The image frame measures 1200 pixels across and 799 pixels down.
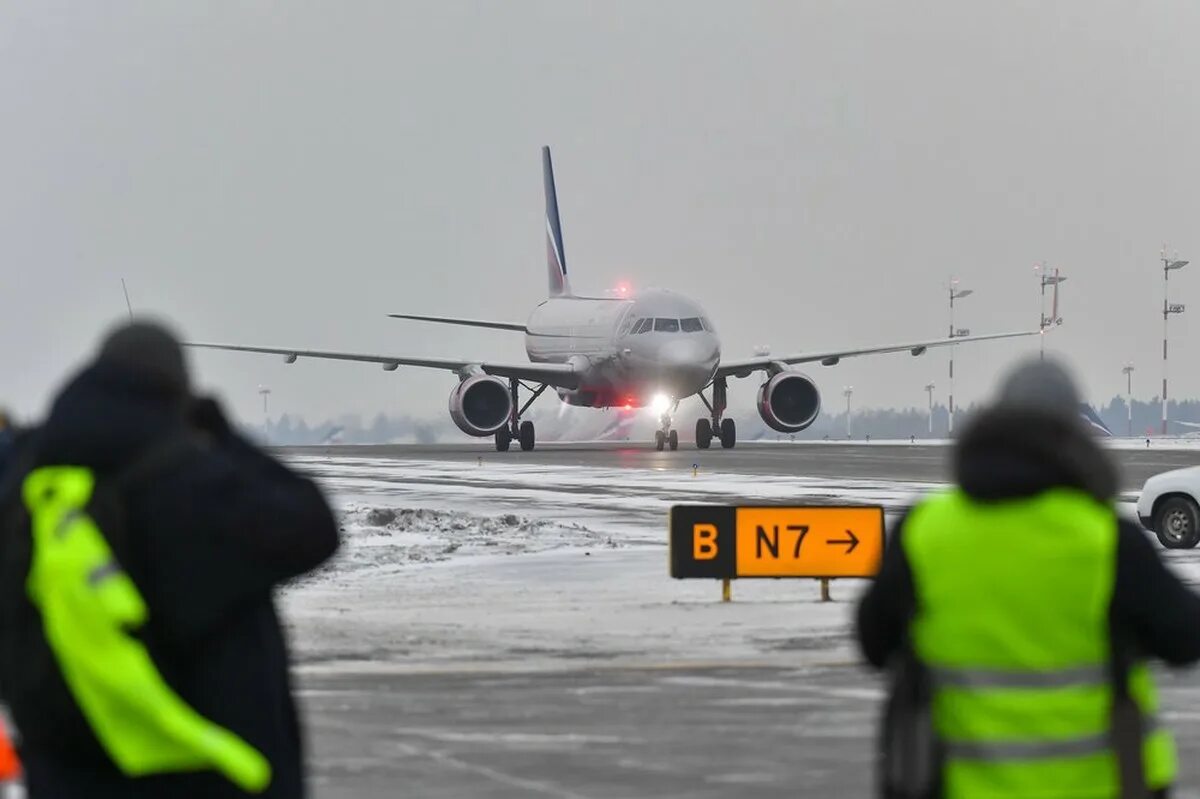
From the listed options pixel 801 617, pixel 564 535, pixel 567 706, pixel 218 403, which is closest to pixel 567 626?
pixel 801 617

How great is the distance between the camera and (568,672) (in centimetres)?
1438

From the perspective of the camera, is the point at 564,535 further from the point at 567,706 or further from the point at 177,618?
the point at 177,618

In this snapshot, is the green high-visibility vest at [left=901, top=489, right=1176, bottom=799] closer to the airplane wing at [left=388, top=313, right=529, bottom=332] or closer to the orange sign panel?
the orange sign panel

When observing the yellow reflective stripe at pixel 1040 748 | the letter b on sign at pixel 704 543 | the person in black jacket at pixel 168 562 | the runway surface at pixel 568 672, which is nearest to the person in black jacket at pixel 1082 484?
the yellow reflective stripe at pixel 1040 748

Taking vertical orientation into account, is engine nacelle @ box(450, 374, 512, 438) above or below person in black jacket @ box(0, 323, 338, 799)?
below

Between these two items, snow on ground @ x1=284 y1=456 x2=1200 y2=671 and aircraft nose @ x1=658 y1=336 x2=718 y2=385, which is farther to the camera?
aircraft nose @ x1=658 y1=336 x2=718 y2=385

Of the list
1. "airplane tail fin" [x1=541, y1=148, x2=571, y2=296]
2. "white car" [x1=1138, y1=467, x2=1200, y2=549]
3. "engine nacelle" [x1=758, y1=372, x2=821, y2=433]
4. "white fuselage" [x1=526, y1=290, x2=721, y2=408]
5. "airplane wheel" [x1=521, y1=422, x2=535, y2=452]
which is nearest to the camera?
"white car" [x1=1138, y1=467, x2=1200, y2=549]

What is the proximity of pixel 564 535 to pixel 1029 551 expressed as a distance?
71.7 ft

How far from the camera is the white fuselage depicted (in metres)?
60.2

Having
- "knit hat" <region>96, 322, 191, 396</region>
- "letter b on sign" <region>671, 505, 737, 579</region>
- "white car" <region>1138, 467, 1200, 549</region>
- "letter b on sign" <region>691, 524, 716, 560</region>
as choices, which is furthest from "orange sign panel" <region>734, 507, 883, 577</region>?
"knit hat" <region>96, 322, 191, 396</region>

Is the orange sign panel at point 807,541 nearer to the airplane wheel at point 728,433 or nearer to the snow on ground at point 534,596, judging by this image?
the snow on ground at point 534,596

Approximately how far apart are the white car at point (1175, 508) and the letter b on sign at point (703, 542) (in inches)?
294

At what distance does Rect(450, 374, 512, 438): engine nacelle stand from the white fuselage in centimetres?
345

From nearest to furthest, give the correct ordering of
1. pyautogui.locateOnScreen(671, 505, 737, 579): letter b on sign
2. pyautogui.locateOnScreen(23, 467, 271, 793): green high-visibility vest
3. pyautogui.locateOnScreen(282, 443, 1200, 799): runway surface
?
pyautogui.locateOnScreen(23, 467, 271, 793): green high-visibility vest → pyautogui.locateOnScreen(282, 443, 1200, 799): runway surface → pyautogui.locateOnScreen(671, 505, 737, 579): letter b on sign
